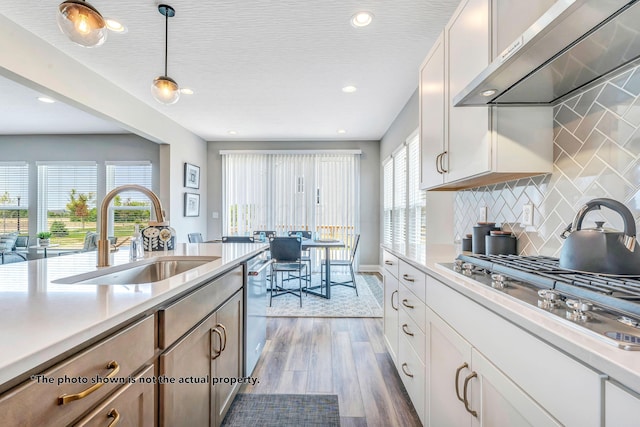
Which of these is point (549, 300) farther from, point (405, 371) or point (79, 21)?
point (79, 21)

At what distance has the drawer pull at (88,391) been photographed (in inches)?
22.0

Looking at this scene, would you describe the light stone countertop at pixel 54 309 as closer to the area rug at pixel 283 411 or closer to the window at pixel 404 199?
the area rug at pixel 283 411

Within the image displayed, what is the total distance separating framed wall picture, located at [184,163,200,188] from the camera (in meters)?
5.03

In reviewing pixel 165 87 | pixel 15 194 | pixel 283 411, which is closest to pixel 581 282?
pixel 283 411

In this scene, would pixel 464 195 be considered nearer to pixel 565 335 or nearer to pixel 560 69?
pixel 560 69

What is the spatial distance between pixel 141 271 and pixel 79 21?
126 cm

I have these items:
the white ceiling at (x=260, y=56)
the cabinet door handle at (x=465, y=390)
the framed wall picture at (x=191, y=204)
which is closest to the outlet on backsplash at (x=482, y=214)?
the cabinet door handle at (x=465, y=390)

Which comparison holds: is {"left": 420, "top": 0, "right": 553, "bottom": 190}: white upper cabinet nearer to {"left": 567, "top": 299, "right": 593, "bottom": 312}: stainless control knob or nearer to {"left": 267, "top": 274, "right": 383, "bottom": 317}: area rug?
{"left": 567, "top": 299, "right": 593, "bottom": 312}: stainless control knob

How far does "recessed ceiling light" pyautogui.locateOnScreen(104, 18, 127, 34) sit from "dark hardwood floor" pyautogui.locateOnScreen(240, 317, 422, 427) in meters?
2.81

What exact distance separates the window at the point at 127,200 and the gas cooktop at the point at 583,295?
580 cm

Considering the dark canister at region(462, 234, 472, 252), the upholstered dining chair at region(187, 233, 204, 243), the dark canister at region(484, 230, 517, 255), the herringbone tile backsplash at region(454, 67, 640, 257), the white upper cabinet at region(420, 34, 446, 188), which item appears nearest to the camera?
the herringbone tile backsplash at region(454, 67, 640, 257)

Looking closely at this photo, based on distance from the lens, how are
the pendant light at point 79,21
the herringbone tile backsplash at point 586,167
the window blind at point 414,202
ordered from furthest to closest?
the window blind at point 414,202, the pendant light at point 79,21, the herringbone tile backsplash at point 586,167

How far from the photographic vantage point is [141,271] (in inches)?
60.9

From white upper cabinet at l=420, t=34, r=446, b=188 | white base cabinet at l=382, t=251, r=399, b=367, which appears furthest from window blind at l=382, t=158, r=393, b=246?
white upper cabinet at l=420, t=34, r=446, b=188
